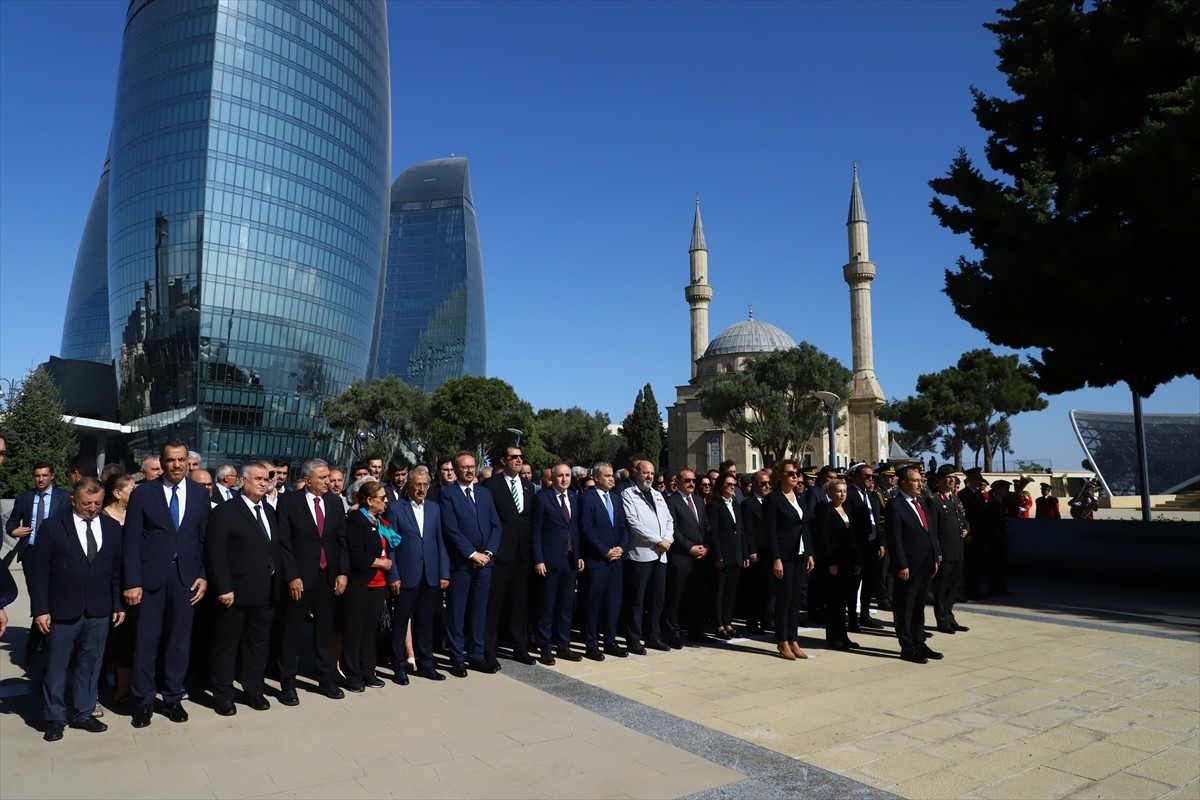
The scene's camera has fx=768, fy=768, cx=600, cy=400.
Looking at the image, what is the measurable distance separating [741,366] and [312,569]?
6482cm

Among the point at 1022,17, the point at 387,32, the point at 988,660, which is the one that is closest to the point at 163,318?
the point at 387,32

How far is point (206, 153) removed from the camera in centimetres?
5778

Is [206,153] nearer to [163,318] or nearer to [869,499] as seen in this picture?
[163,318]

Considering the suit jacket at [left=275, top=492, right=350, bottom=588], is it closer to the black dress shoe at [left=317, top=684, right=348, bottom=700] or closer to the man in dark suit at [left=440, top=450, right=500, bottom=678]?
the black dress shoe at [left=317, top=684, right=348, bottom=700]

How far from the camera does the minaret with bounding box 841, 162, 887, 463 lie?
184ft

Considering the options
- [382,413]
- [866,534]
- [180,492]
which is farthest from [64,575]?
[382,413]

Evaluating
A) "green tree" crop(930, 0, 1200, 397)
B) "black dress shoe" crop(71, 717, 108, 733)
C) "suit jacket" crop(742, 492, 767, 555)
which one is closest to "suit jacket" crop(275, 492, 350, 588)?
"black dress shoe" crop(71, 717, 108, 733)

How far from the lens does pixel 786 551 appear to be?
313 inches

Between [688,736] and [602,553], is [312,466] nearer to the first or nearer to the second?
[602,553]

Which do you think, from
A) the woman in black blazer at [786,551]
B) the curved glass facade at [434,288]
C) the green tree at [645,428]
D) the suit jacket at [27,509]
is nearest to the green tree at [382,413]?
the green tree at [645,428]

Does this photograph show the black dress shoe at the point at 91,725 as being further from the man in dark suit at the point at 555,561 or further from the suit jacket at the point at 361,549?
the man in dark suit at the point at 555,561

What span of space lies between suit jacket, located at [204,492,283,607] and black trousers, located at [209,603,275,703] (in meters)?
0.13

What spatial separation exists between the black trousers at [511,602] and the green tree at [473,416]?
42082 millimetres

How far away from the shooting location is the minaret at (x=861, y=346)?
56094mm
